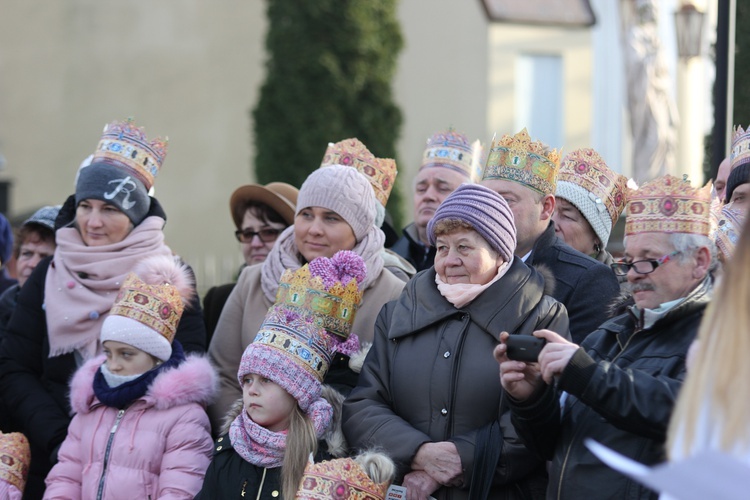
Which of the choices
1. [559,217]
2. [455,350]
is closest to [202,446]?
[455,350]

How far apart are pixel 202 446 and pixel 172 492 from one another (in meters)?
0.23

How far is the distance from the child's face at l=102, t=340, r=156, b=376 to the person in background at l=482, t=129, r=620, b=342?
1.57 m

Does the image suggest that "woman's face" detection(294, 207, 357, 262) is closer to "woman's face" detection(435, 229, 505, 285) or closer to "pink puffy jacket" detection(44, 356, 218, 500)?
"pink puffy jacket" detection(44, 356, 218, 500)

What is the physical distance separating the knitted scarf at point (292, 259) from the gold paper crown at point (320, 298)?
29 centimetres

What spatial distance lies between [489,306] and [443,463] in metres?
0.56

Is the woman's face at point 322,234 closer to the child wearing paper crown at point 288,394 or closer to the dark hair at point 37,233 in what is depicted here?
the child wearing paper crown at point 288,394

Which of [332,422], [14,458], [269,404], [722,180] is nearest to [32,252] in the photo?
[14,458]

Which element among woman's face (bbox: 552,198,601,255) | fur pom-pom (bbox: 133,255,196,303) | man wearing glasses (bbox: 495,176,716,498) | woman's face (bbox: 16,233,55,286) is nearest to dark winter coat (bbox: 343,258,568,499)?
man wearing glasses (bbox: 495,176,716,498)

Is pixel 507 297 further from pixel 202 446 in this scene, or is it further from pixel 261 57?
pixel 261 57

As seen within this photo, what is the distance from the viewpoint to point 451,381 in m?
4.10

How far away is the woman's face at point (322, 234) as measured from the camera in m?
5.09

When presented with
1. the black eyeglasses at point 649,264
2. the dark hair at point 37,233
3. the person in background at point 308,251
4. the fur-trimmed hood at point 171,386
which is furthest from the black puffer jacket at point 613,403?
the dark hair at point 37,233

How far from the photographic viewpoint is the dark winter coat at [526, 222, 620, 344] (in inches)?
179

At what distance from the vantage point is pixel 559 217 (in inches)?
214
